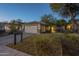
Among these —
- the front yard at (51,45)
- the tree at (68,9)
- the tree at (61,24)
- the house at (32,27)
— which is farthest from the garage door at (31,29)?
the tree at (68,9)

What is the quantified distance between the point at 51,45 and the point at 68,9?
3.01 feet

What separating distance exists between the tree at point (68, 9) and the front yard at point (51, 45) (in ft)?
1.35

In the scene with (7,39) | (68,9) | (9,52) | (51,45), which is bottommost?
(9,52)

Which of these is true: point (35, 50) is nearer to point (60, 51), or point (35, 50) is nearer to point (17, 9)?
point (60, 51)

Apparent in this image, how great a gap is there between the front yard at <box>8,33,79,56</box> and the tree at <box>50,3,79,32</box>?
1.35 feet

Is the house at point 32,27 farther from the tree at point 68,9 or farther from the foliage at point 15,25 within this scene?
the tree at point 68,9

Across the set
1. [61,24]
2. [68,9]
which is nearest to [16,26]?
[61,24]

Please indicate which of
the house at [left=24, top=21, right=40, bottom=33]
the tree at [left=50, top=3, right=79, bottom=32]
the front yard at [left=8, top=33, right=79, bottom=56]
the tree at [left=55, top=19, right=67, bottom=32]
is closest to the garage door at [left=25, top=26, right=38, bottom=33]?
the house at [left=24, top=21, right=40, bottom=33]

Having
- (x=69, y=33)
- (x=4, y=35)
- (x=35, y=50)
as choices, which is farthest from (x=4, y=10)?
(x=69, y=33)

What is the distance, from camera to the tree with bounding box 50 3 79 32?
5.78 metres

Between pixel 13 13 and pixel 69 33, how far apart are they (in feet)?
4.48

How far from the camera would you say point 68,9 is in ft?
19.1

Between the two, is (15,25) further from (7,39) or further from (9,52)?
(9,52)

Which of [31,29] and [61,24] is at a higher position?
[61,24]
